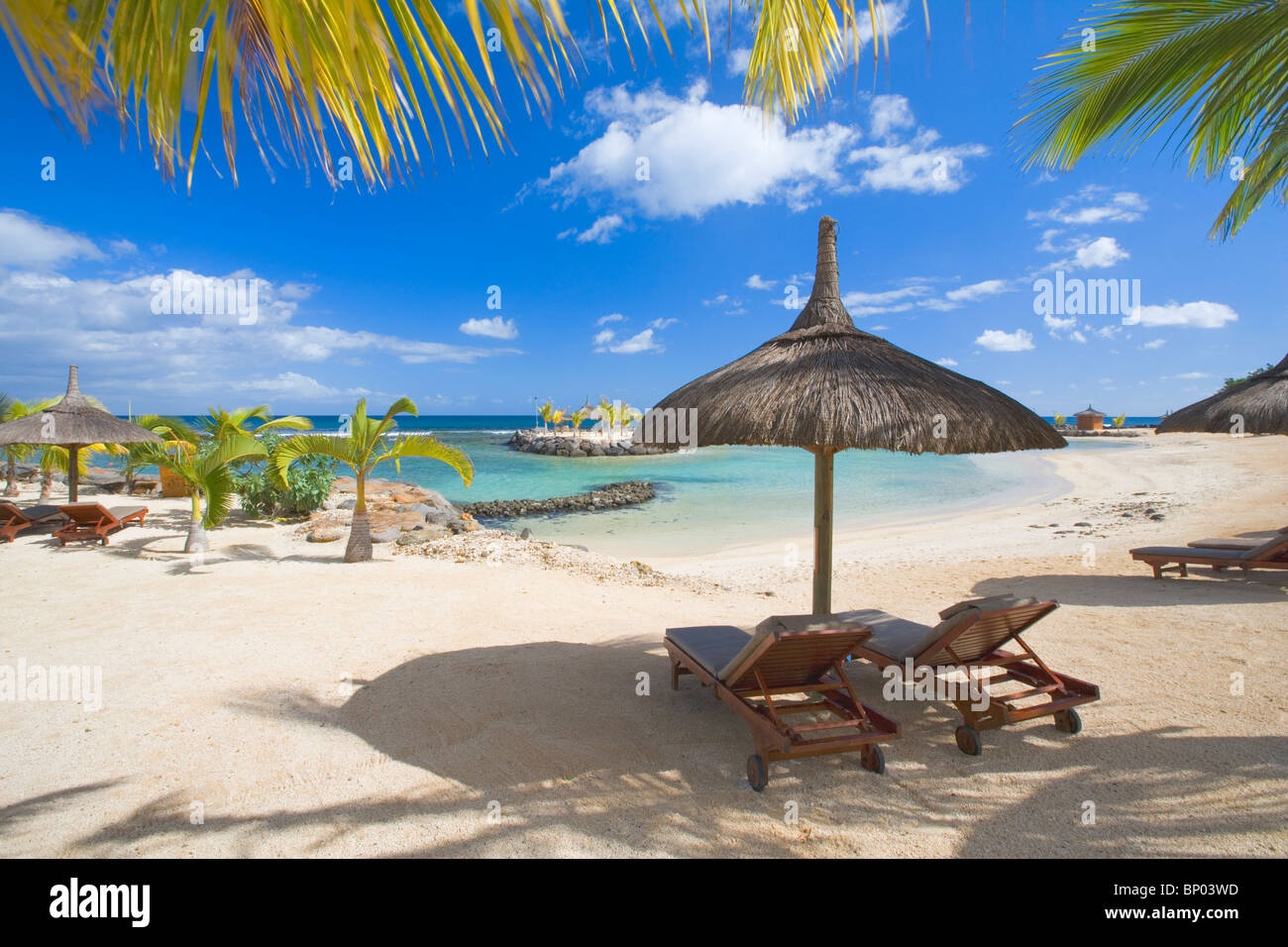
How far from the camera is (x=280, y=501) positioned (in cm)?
1182

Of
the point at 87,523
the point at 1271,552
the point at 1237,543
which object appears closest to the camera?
the point at 1271,552

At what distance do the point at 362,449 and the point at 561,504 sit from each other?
11.8 metres

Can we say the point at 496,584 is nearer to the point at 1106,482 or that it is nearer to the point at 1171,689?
the point at 1171,689

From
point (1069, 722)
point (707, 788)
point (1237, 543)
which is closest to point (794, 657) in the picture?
point (707, 788)

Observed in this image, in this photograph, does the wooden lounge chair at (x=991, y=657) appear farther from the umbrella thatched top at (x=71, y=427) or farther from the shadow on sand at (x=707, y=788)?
the umbrella thatched top at (x=71, y=427)

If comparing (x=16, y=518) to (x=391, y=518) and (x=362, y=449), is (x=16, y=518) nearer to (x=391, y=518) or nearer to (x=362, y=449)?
(x=391, y=518)

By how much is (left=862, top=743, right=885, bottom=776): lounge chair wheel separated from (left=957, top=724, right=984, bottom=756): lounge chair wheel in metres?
0.53

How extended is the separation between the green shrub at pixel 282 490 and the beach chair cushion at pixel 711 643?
9.84 m

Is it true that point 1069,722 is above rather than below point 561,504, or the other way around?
below

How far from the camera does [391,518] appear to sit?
12344mm

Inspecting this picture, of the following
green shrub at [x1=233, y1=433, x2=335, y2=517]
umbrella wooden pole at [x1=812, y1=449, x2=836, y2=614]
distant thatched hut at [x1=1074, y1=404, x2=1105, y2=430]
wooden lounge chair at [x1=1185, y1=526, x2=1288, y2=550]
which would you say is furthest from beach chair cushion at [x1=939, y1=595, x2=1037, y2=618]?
distant thatched hut at [x1=1074, y1=404, x2=1105, y2=430]

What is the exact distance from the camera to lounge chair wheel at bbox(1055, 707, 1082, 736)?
340 centimetres

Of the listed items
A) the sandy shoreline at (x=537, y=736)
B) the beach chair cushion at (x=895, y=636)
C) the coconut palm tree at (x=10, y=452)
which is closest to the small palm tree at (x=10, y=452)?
the coconut palm tree at (x=10, y=452)

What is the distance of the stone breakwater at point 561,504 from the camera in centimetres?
1856
